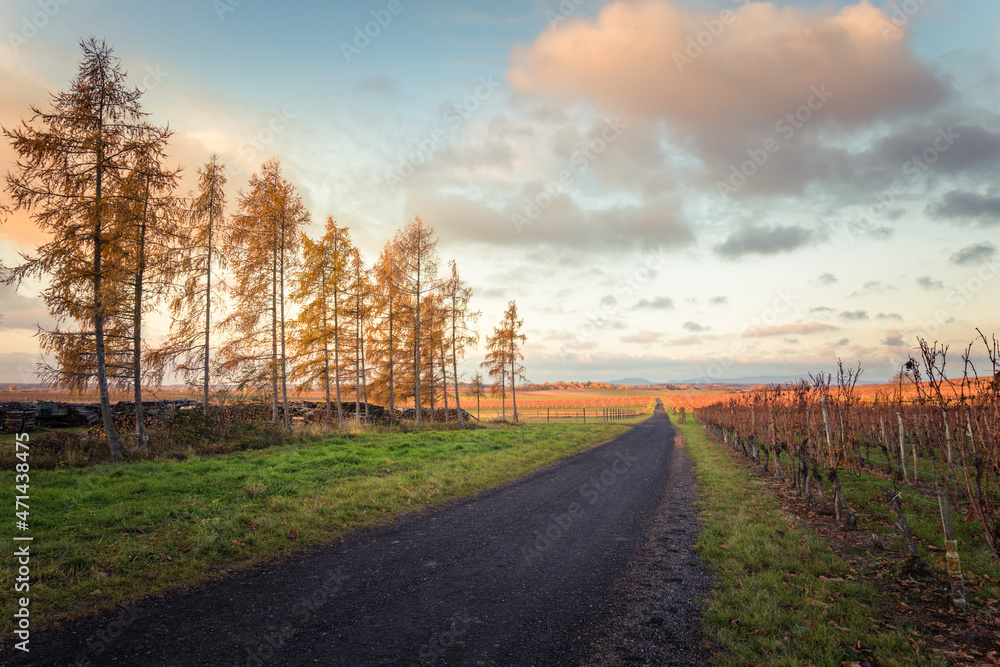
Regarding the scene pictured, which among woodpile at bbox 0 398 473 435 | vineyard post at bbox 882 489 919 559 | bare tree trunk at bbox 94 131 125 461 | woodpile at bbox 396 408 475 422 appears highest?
bare tree trunk at bbox 94 131 125 461

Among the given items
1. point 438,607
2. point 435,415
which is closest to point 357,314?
point 435,415

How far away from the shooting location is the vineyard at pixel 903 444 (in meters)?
7.18

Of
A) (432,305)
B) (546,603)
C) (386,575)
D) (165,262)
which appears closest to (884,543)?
(546,603)

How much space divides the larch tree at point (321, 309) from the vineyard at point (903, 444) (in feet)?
69.2

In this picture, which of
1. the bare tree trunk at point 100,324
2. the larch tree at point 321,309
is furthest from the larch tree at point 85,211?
the larch tree at point 321,309

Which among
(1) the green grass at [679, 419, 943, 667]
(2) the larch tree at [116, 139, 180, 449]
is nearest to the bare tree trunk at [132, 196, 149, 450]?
(2) the larch tree at [116, 139, 180, 449]

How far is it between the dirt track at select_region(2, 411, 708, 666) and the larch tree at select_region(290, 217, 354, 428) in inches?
688

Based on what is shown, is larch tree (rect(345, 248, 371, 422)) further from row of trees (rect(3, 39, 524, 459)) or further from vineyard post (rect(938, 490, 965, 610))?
vineyard post (rect(938, 490, 965, 610))

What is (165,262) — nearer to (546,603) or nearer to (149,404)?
(149,404)

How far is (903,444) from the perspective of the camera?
49.7ft

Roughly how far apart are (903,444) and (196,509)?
2124 centimetres

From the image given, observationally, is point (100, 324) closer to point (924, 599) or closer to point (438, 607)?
point (438, 607)

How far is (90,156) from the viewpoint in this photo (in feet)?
45.6

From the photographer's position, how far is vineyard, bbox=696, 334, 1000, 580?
23.6ft
